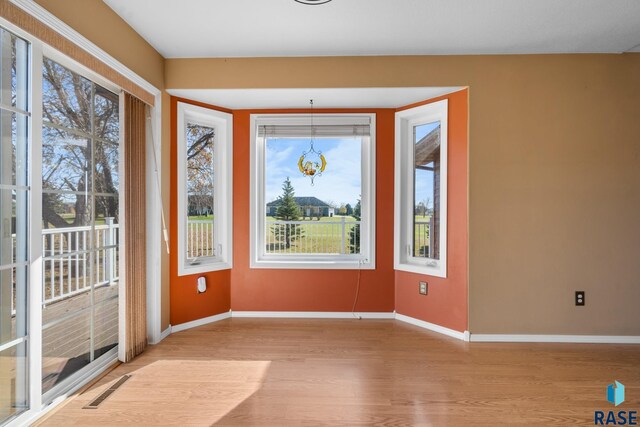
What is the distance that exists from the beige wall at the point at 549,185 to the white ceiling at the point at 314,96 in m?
0.12

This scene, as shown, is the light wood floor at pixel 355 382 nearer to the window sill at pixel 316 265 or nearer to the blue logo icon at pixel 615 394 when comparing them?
the blue logo icon at pixel 615 394

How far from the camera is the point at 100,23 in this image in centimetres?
234

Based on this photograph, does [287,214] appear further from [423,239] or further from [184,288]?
[423,239]

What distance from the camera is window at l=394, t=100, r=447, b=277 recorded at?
3467mm

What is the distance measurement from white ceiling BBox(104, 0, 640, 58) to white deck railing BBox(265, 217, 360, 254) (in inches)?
71.4

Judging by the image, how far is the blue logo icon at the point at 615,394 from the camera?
215 cm

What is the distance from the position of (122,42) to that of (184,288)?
7.34 feet

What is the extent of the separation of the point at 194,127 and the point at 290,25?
1.55 m

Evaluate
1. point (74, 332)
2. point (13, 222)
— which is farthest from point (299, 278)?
point (13, 222)

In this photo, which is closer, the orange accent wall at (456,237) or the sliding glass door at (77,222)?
the sliding glass door at (77,222)

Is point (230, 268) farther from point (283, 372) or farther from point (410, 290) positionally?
point (410, 290)

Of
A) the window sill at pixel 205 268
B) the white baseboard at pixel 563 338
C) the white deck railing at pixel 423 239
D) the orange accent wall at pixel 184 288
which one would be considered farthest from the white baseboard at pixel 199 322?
the white baseboard at pixel 563 338

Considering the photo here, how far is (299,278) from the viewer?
381 cm

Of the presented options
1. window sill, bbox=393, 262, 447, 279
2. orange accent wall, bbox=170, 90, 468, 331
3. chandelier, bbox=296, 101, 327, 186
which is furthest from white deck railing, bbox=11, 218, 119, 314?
window sill, bbox=393, 262, 447, 279
